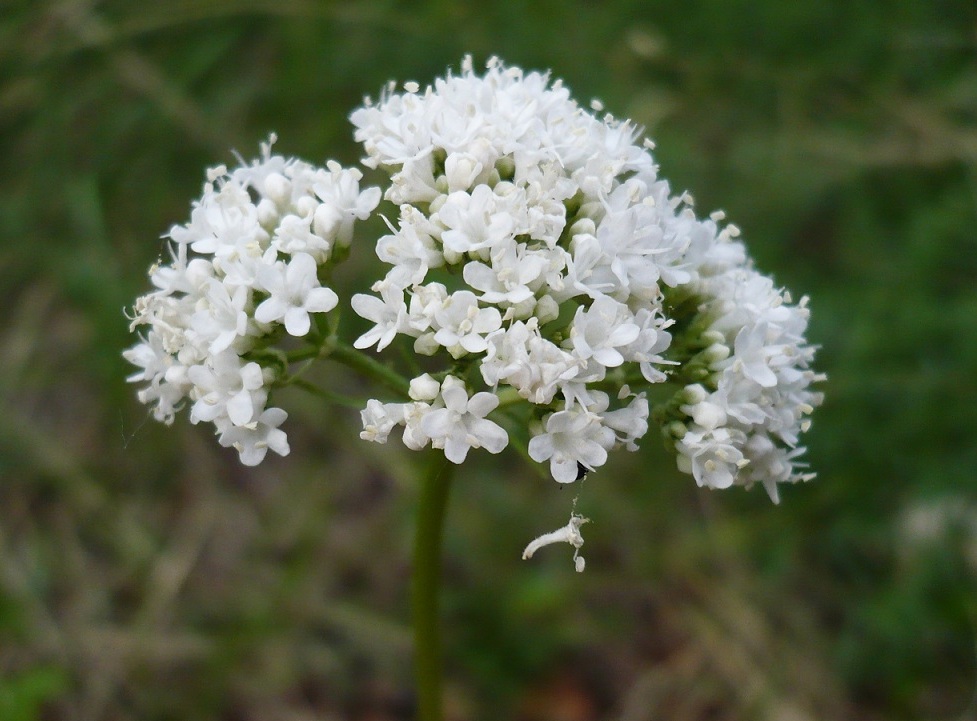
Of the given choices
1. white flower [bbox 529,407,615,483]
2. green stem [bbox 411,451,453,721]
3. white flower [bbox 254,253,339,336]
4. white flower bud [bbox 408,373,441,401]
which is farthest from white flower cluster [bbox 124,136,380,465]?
white flower [bbox 529,407,615,483]

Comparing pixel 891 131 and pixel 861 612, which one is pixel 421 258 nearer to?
pixel 861 612

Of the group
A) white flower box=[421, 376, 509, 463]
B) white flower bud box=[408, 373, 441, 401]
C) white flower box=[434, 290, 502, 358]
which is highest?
white flower box=[434, 290, 502, 358]

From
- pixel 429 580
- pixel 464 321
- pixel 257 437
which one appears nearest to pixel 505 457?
pixel 429 580

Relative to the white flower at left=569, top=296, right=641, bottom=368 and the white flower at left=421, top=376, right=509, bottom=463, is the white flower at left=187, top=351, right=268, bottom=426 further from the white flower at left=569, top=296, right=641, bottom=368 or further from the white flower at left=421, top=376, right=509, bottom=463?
the white flower at left=569, top=296, right=641, bottom=368

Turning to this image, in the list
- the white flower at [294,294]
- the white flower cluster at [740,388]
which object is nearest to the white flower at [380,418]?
the white flower at [294,294]

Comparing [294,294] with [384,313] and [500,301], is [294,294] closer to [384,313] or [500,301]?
[384,313]

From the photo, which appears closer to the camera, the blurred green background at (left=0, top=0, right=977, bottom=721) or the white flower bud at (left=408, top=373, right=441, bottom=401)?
the white flower bud at (left=408, top=373, right=441, bottom=401)
